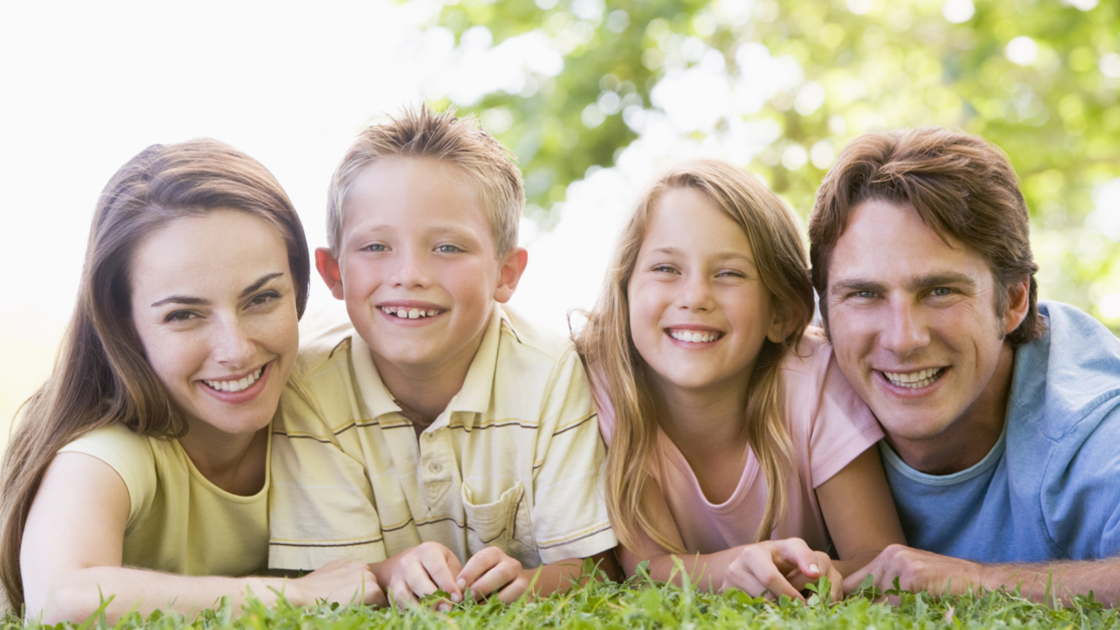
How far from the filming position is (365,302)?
274 centimetres

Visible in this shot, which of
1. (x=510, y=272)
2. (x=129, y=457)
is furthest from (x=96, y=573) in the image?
(x=510, y=272)

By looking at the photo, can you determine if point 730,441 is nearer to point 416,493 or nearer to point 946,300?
point 946,300

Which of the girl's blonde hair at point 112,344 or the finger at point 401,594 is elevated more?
→ the girl's blonde hair at point 112,344

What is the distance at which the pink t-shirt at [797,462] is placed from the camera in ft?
9.23

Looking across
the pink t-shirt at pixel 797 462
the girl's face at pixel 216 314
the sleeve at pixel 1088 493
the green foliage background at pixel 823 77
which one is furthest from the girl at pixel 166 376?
the green foliage background at pixel 823 77

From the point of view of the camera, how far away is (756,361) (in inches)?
117

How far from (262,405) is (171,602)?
2.03 feet

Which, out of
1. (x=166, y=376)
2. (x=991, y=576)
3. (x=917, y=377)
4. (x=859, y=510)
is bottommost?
(x=991, y=576)

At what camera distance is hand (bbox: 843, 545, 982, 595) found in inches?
90.1

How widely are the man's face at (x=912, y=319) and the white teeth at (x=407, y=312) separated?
4.13ft

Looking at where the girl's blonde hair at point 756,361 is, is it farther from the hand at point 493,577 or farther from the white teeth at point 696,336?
the hand at point 493,577

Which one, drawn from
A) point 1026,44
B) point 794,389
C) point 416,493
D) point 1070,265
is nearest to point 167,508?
point 416,493

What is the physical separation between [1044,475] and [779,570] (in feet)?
2.85

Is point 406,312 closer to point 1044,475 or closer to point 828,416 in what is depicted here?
point 828,416
